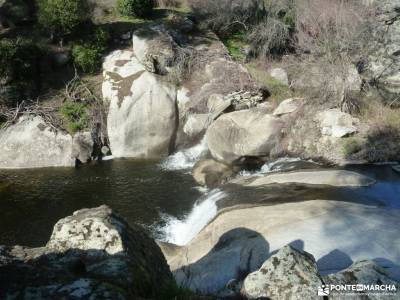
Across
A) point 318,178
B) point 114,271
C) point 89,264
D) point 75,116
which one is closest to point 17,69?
point 75,116

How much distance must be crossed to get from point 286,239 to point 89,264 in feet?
21.4

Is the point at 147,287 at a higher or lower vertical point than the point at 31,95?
higher

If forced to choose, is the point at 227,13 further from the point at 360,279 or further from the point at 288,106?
the point at 360,279

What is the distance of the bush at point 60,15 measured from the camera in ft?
80.5

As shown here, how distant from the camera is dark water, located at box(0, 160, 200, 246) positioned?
15.7 meters

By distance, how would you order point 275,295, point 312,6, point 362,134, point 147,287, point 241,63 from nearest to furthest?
point 147,287 < point 275,295 < point 362,134 < point 312,6 < point 241,63

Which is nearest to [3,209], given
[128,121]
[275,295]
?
[128,121]

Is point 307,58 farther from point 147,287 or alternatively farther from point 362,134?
point 147,287

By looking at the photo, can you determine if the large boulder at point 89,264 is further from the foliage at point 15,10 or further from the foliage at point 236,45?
the foliage at point 15,10

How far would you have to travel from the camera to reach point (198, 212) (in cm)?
1576

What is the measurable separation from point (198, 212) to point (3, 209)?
822 centimetres

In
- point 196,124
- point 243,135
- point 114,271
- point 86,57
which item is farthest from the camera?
point 86,57

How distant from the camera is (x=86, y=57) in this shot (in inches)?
966

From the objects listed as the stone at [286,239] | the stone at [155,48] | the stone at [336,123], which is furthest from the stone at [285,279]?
the stone at [155,48]
